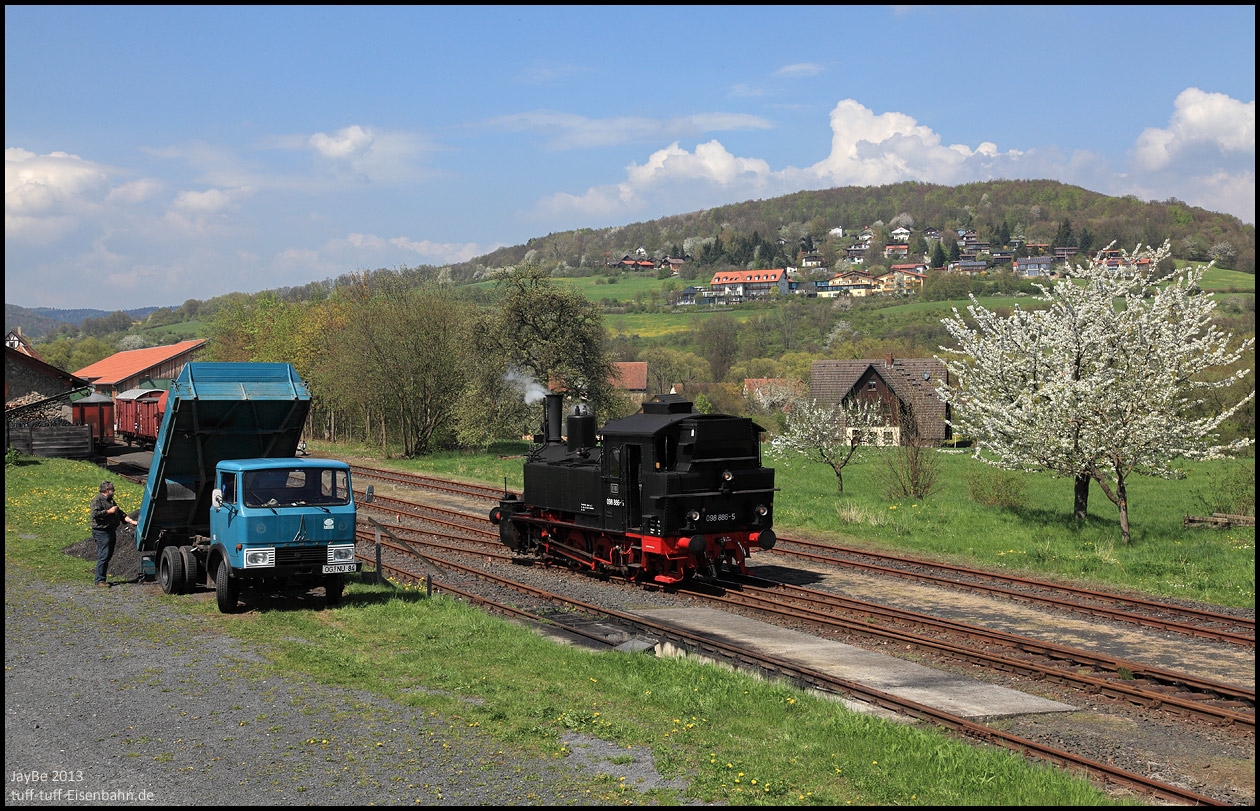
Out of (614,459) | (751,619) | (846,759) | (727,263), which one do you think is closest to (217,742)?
(846,759)

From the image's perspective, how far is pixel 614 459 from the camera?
18.1 metres

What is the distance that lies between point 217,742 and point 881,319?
118956mm

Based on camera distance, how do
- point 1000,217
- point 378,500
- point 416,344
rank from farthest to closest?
1. point 1000,217
2. point 416,344
3. point 378,500

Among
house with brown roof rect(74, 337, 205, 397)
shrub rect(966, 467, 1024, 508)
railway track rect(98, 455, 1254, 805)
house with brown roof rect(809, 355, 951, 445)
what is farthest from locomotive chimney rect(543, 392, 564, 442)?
house with brown roof rect(74, 337, 205, 397)

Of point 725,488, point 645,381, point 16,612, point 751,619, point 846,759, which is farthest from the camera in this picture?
point 645,381

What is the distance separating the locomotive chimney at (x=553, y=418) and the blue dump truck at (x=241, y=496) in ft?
18.7

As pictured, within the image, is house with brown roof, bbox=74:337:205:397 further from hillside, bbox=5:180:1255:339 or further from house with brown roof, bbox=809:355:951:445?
house with brown roof, bbox=809:355:951:445

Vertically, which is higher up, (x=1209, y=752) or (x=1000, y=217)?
(x=1000, y=217)

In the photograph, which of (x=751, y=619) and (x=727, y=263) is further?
(x=727, y=263)

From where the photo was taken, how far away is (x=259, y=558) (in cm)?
1415

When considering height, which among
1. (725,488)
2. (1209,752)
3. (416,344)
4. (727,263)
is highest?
(727,263)

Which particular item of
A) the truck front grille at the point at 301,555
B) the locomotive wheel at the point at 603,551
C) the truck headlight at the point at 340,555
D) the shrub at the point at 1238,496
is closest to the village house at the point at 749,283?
the shrub at the point at 1238,496

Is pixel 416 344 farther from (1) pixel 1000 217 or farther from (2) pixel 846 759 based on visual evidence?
(1) pixel 1000 217

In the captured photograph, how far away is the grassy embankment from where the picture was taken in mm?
7805
